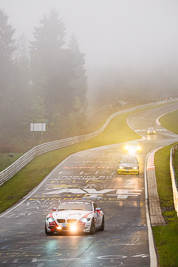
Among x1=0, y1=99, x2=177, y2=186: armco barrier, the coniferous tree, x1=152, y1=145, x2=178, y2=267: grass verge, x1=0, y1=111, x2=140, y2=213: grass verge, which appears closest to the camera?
x1=152, y1=145, x2=178, y2=267: grass verge

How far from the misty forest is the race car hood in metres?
41.5

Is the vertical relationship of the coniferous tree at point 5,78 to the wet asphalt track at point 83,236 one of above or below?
above

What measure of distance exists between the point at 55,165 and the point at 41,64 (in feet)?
173

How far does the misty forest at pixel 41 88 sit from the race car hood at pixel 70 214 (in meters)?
41.5

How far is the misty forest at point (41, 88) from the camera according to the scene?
74.2 meters

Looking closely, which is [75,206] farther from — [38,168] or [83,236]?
[38,168]

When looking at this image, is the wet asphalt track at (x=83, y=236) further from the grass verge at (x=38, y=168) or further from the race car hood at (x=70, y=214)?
the grass verge at (x=38, y=168)

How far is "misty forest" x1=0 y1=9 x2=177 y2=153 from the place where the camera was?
243ft

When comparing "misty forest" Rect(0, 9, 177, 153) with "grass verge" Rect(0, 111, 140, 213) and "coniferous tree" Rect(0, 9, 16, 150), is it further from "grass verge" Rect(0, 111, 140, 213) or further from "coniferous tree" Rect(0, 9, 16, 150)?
"grass verge" Rect(0, 111, 140, 213)

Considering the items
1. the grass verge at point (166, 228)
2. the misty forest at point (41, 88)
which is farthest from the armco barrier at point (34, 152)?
the grass verge at point (166, 228)

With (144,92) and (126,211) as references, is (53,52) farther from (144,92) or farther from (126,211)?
(126,211)

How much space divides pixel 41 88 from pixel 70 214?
71.8 meters

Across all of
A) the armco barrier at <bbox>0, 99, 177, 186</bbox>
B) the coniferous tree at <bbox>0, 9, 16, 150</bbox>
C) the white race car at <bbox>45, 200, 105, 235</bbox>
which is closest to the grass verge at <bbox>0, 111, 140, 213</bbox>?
the armco barrier at <bbox>0, 99, 177, 186</bbox>

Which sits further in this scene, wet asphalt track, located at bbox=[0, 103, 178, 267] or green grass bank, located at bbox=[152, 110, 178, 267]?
green grass bank, located at bbox=[152, 110, 178, 267]
